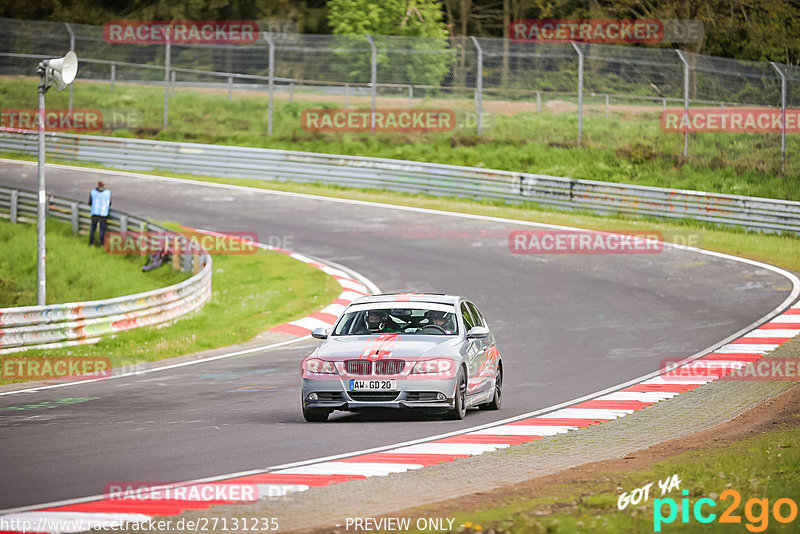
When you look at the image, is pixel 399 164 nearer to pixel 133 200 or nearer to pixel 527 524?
pixel 133 200

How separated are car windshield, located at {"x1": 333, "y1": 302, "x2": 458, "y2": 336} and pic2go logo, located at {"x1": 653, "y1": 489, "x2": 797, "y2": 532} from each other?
5.62 metres

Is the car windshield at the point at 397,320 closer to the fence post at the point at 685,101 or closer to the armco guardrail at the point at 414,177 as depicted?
the armco guardrail at the point at 414,177

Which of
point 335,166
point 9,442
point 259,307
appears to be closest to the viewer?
point 9,442

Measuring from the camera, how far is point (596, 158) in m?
35.5

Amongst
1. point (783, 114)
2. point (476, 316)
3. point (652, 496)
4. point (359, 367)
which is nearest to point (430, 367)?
point (359, 367)

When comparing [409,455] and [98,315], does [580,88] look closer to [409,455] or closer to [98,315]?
[98,315]

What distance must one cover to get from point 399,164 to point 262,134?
287 inches

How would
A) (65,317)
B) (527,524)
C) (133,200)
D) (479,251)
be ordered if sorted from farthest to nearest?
1. (133,200)
2. (479,251)
3. (65,317)
4. (527,524)

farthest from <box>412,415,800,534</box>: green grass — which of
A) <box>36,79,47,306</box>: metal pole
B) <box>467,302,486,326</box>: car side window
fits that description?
<box>36,79,47,306</box>: metal pole

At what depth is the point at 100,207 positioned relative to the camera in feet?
92.6

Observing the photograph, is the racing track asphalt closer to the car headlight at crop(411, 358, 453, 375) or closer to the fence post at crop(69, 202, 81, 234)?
the car headlight at crop(411, 358, 453, 375)

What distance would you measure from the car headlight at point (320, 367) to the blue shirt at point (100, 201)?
17468 millimetres

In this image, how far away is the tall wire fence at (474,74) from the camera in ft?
107

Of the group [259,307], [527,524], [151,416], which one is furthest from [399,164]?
[527,524]
